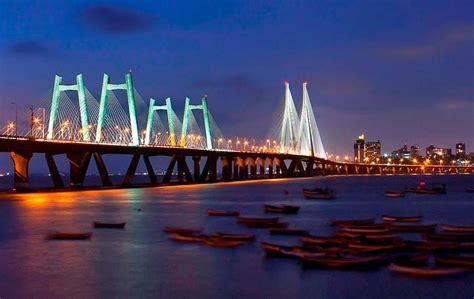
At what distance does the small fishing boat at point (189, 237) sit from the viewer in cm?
3078

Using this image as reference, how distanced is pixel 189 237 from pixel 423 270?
1310cm

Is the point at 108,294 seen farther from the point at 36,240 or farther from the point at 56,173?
the point at 56,173

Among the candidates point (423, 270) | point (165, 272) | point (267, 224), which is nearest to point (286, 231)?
point (267, 224)

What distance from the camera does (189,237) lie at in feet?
104

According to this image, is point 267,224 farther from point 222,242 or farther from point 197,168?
point 197,168

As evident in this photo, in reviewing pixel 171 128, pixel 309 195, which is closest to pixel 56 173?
pixel 171 128

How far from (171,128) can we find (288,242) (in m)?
73.3

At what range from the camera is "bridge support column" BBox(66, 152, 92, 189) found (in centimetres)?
7619

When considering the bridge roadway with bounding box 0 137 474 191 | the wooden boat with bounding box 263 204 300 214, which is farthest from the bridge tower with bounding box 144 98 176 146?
the wooden boat with bounding box 263 204 300 214

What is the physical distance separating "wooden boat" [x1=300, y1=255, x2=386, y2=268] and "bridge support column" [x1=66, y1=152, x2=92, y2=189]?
187ft

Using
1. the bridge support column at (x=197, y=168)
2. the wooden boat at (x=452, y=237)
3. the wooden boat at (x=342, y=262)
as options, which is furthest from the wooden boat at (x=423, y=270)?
the bridge support column at (x=197, y=168)

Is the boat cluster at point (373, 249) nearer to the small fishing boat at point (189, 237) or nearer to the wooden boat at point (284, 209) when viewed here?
the small fishing boat at point (189, 237)

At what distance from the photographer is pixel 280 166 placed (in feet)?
486

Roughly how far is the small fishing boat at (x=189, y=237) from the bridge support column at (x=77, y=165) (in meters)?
45.4
